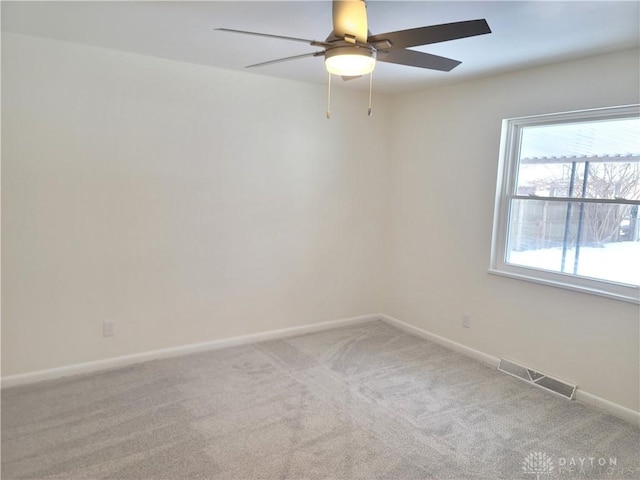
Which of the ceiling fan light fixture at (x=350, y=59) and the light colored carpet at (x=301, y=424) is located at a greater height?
the ceiling fan light fixture at (x=350, y=59)

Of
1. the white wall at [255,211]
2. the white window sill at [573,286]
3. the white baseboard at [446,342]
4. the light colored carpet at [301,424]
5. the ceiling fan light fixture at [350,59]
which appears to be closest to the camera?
the ceiling fan light fixture at [350,59]

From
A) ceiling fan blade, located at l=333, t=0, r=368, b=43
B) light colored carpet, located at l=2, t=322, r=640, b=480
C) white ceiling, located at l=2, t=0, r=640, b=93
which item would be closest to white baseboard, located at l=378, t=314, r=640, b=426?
light colored carpet, located at l=2, t=322, r=640, b=480

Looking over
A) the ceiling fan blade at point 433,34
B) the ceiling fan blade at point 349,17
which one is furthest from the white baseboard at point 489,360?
the ceiling fan blade at point 349,17

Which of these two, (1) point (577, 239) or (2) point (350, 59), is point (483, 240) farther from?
(2) point (350, 59)

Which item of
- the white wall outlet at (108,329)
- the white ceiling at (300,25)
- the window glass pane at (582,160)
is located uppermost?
the white ceiling at (300,25)

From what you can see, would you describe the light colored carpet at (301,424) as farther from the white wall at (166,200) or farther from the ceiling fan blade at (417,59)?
the ceiling fan blade at (417,59)

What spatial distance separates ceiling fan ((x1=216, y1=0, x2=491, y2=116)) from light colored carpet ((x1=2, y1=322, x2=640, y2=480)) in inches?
77.5

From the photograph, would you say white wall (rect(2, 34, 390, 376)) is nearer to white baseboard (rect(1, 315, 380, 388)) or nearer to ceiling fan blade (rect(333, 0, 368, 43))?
white baseboard (rect(1, 315, 380, 388))

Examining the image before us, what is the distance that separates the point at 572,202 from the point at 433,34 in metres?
1.97

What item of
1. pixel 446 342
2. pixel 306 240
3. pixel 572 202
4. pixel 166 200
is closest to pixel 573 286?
pixel 572 202

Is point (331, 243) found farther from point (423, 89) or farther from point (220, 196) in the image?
point (423, 89)

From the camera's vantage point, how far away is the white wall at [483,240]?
2805 millimetres

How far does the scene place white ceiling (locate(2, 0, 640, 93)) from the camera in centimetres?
212

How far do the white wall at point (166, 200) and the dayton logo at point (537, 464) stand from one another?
7.45 feet
